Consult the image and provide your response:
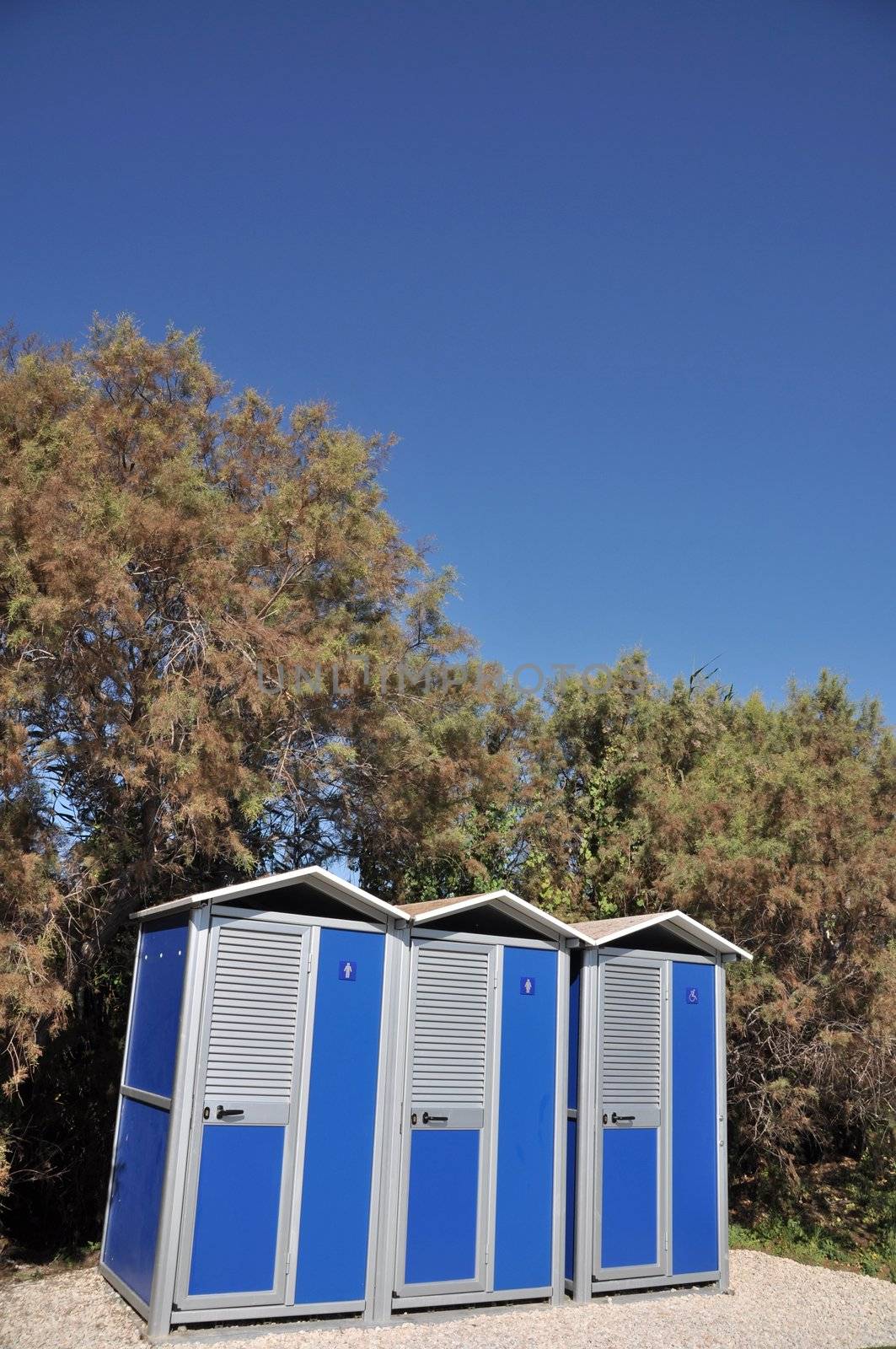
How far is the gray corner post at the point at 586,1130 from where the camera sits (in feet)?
22.8

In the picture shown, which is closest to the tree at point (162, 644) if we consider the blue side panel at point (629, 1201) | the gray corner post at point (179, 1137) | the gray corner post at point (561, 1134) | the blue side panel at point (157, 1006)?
the blue side panel at point (157, 1006)

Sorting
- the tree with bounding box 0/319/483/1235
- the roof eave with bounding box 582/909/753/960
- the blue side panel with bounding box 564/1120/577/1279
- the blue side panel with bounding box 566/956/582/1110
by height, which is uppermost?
the tree with bounding box 0/319/483/1235

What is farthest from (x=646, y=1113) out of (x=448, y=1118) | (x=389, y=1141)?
(x=389, y=1141)

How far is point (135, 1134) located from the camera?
6.39 m

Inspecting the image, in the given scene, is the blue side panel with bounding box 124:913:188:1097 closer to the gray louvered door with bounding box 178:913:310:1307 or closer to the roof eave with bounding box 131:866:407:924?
the roof eave with bounding box 131:866:407:924

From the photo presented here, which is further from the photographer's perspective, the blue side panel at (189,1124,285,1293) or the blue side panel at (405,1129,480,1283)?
the blue side panel at (405,1129,480,1283)

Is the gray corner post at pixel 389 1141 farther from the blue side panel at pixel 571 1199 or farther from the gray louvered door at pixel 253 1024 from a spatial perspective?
the blue side panel at pixel 571 1199

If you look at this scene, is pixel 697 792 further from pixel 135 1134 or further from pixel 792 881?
pixel 135 1134

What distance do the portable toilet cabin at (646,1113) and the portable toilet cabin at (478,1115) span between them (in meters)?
0.23

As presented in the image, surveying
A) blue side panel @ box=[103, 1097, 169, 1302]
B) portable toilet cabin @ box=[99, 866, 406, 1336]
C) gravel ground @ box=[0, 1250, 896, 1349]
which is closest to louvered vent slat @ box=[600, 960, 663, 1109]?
gravel ground @ box=[0, 1250, 896, 1349]

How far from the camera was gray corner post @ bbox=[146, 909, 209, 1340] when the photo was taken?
555 centimetres

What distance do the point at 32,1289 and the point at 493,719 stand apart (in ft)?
24.7

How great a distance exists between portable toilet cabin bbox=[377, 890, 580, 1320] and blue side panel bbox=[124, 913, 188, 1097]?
5.15ft

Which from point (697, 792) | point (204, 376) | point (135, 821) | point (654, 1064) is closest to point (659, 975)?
point (654, 1064)
